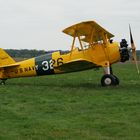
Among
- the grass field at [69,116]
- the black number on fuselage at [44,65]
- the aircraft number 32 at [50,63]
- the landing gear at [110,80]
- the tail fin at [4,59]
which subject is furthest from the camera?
the tail fin at [4,59]

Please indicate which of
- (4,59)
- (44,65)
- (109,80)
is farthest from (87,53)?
(4,59)

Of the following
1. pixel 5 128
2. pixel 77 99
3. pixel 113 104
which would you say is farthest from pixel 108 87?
pixel 5 128

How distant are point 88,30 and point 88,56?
1.09 meters

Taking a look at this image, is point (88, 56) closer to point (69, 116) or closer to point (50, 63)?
point (50, 63)

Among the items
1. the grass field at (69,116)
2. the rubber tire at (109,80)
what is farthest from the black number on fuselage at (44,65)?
the grass field at (69,116)

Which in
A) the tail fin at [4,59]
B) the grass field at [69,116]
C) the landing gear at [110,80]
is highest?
the tail fin at [4,59]

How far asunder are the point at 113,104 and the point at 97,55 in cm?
704

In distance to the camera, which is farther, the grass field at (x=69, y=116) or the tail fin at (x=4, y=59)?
the tail fin at (x=4, y=59)

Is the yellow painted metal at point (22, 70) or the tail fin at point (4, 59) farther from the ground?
the tail fin at point (4, 59)

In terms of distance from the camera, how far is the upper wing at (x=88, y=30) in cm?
1834

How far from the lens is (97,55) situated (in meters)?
19.0

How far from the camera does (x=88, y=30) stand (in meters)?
19.1

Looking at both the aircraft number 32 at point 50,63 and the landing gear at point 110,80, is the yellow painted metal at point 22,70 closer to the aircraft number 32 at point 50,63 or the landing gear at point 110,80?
the aircraft number 32 at point 50,63

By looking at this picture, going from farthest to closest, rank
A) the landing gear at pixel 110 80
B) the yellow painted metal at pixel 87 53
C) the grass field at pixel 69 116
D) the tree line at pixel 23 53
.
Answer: the tree line at pixel 23 53
the yellow painted metal at pixel 87 53
the landing gear at pixel 110 80
the grass field at pixel 69 116
